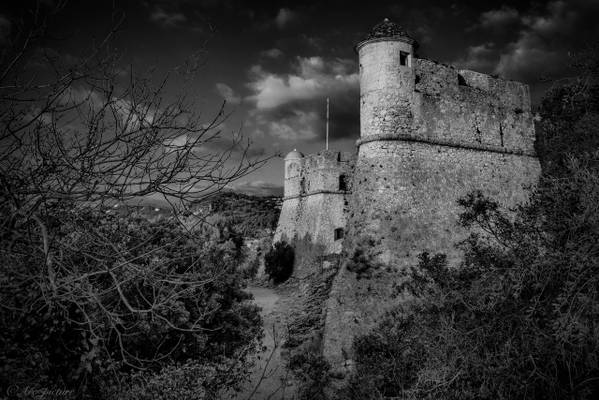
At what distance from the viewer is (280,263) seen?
2089cm

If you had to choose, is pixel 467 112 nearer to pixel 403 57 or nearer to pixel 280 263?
pixel 403 57

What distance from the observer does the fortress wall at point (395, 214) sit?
951 centimetres

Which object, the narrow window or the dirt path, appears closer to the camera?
the dirt path

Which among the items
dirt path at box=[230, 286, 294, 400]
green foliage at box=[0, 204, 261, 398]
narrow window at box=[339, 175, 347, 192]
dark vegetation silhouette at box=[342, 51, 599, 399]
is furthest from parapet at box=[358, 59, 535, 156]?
narrow window at box=[339, 175, 347, 192]

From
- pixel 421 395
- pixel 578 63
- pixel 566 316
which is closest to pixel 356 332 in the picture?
pixel 421 395

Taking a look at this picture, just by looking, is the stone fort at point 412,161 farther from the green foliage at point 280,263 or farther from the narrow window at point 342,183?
the green foliage at point 280,263

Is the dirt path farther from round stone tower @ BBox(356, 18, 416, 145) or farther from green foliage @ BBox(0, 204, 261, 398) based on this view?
round stone tower @ BBox(356, 18, 416, 145)

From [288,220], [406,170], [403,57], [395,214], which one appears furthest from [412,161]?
[288,220]

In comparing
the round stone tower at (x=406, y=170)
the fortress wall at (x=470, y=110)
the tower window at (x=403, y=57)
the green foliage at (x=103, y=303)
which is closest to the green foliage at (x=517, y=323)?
the round stone tower at (x=406, y=170)

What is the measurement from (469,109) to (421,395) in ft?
27.0

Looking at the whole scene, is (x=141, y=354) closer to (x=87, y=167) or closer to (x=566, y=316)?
(x=87, y=167)

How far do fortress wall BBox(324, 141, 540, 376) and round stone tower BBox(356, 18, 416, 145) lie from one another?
0.55 metres

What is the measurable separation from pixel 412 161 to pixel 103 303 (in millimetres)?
7966

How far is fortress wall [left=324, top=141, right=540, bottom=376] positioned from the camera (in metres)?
9.51
